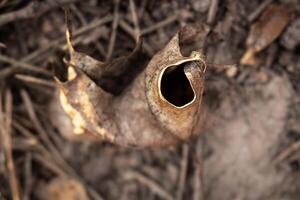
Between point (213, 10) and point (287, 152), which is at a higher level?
point (213, 10)

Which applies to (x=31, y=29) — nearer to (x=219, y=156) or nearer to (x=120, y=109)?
(x=120, y=109)

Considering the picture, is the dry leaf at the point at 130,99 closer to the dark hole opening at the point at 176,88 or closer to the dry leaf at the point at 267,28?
the dark hole opening at the point at 176,88

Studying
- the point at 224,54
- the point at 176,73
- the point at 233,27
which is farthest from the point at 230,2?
the point at 176,73

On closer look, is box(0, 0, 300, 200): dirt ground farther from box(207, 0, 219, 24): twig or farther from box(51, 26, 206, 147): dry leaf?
box(51, 26, 206, 147): dry leaf

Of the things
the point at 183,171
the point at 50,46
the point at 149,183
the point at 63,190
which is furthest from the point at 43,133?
the point at 183,171

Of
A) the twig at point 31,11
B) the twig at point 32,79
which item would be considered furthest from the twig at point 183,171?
the twig at point 31,11

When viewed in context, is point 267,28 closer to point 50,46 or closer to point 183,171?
point 183,171

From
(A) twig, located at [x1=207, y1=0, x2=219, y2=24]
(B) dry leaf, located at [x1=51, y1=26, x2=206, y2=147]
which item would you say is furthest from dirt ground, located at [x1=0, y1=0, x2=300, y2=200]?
(B) dry leaf, located at [x1=51, y1=26, x2=206, y2=147]
